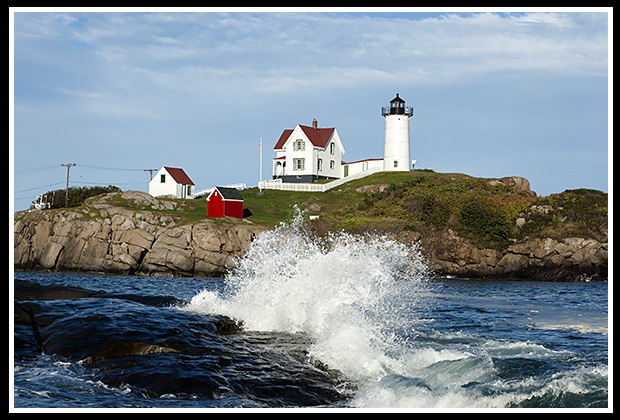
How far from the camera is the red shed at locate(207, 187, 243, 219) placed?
50688 millimetres

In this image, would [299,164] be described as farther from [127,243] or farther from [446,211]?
[127,243]

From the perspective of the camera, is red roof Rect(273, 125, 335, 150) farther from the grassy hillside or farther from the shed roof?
the shed roof

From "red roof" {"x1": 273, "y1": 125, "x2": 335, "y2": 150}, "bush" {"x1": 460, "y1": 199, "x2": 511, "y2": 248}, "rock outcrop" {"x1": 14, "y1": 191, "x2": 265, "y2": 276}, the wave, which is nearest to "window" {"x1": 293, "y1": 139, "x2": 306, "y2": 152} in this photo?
"red roof" {"x1": 273, "y1": 125, "x2": 335, "y2": 150}

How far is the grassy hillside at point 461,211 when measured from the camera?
45.9 metres

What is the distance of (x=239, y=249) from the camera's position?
42844mm

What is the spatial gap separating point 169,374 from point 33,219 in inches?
1655

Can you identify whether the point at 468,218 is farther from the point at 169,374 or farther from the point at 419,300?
the point at 169,374

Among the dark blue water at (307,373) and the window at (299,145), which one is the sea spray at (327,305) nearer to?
the dark blue water at (307,373)

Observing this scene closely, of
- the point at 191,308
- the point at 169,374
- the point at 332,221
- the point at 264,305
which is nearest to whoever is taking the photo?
the point at 169,374

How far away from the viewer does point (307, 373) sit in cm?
977

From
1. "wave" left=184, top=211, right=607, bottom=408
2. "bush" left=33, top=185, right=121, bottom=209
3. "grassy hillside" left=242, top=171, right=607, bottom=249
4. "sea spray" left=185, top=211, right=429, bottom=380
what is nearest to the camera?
"wave" left=184, top=211, right=607, bottom=408

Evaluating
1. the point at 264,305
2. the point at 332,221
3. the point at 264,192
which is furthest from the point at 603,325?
the point at 264,192

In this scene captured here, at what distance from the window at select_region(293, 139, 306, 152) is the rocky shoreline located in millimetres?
26703

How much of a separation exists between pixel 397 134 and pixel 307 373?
203 feet
